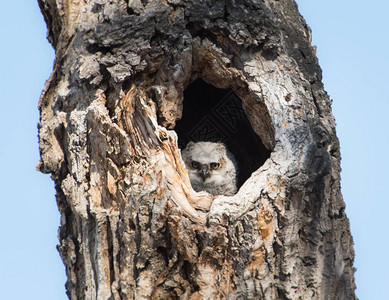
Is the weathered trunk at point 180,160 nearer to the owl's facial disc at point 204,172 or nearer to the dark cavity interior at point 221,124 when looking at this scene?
the dark cavity interior at point 221,124

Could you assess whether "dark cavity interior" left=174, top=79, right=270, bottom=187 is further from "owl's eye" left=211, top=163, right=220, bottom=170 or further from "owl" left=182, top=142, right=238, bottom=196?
"owl's eye" left=211, top=163, right=220, bottom=170

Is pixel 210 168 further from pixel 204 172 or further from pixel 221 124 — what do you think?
pixel 221 124

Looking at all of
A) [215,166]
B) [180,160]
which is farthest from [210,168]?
[180,160]

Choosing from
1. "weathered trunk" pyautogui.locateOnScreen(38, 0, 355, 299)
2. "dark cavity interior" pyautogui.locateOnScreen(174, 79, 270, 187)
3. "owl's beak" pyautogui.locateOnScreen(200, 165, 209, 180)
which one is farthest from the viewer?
"owl's beak" pyautogui.locateOnScreen(200, 165, 209, 180)

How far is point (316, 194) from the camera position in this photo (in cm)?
345

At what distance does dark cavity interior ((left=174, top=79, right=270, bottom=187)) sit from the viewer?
5.06 metres

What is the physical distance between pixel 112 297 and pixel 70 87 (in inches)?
51.0

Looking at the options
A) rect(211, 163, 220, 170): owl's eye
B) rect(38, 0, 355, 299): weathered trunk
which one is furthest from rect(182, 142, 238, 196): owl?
rect(38, 0, 355, 299): weathered trunk

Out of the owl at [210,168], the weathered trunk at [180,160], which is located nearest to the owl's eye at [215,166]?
the owl at [210,168]

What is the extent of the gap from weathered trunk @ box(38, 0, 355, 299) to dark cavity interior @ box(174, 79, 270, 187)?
36.6 inches

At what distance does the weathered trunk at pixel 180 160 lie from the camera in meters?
3.24

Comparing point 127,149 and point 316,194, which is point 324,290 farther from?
point 127,149

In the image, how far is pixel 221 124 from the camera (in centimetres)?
549

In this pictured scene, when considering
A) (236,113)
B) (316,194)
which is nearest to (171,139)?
(316,194)
